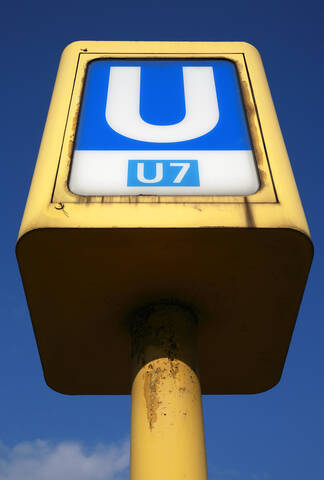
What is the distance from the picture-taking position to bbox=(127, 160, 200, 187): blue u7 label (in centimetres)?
275

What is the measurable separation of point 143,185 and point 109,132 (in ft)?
1.84

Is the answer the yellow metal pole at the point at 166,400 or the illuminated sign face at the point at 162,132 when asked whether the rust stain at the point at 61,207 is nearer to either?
the illuminated sign face at the point at 162,132

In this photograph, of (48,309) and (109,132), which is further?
(109,132)

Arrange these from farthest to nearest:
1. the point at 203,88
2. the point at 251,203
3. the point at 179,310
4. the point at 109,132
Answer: the point at 203,88 → the point at 109,132 → the point at 179,310 → the point at 251,203

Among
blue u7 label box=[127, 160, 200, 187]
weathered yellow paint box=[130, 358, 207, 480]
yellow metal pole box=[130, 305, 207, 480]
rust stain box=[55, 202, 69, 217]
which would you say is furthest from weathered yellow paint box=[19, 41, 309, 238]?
weathered yellow paint box=[130, 358, 207, 480]

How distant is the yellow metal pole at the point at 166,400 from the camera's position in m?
2.34

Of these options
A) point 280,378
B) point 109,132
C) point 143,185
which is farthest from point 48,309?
point 280,378

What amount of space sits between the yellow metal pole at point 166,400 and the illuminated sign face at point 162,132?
706mm

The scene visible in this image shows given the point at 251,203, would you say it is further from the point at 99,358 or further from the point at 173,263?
the point at 99,358

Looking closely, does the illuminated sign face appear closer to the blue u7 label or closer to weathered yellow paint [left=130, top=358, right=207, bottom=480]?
the blue u7 label

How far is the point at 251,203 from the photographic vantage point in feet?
8.56

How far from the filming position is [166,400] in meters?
2.49

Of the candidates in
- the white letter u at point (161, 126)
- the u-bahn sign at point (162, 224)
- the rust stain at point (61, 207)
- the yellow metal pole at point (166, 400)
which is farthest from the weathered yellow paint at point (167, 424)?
the white letter u at point (161, 126)

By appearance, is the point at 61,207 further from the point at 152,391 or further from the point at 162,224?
the point at 152,391
